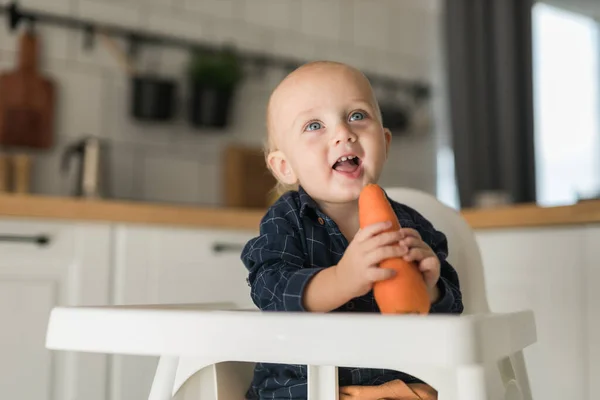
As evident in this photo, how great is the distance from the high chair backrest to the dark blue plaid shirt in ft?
0.47

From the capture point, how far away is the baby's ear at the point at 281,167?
954 millimetres

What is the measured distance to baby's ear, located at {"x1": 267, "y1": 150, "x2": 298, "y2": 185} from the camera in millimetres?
954

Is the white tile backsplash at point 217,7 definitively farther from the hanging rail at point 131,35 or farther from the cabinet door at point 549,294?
the cabinet door at point 549,294

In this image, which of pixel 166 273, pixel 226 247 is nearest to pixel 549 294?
pixel 226 247

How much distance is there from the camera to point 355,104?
2.89 feet

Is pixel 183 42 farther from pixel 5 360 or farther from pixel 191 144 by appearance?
pixel 5 360

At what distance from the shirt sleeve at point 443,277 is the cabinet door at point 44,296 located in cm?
92

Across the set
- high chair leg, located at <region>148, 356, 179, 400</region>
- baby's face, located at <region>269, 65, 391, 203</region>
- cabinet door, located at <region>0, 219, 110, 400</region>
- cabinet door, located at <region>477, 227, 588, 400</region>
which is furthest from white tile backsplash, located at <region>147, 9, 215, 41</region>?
high chair leg, located at <region>148, 356, 179, 400</region>

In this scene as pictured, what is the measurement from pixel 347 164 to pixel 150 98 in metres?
1.46

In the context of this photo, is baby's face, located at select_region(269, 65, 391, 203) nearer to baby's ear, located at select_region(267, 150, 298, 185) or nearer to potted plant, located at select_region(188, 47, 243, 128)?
baby's ear, located at select_region(267, 150, 298, 185)

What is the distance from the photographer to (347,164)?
0.87m

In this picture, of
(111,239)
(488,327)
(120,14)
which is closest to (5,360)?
(111,239)

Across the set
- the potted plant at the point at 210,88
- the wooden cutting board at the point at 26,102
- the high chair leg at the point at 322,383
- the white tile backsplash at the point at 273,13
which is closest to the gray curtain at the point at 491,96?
the white tile backsplash at the point at 273,13

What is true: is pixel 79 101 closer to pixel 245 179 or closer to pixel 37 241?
pixel 245 179
